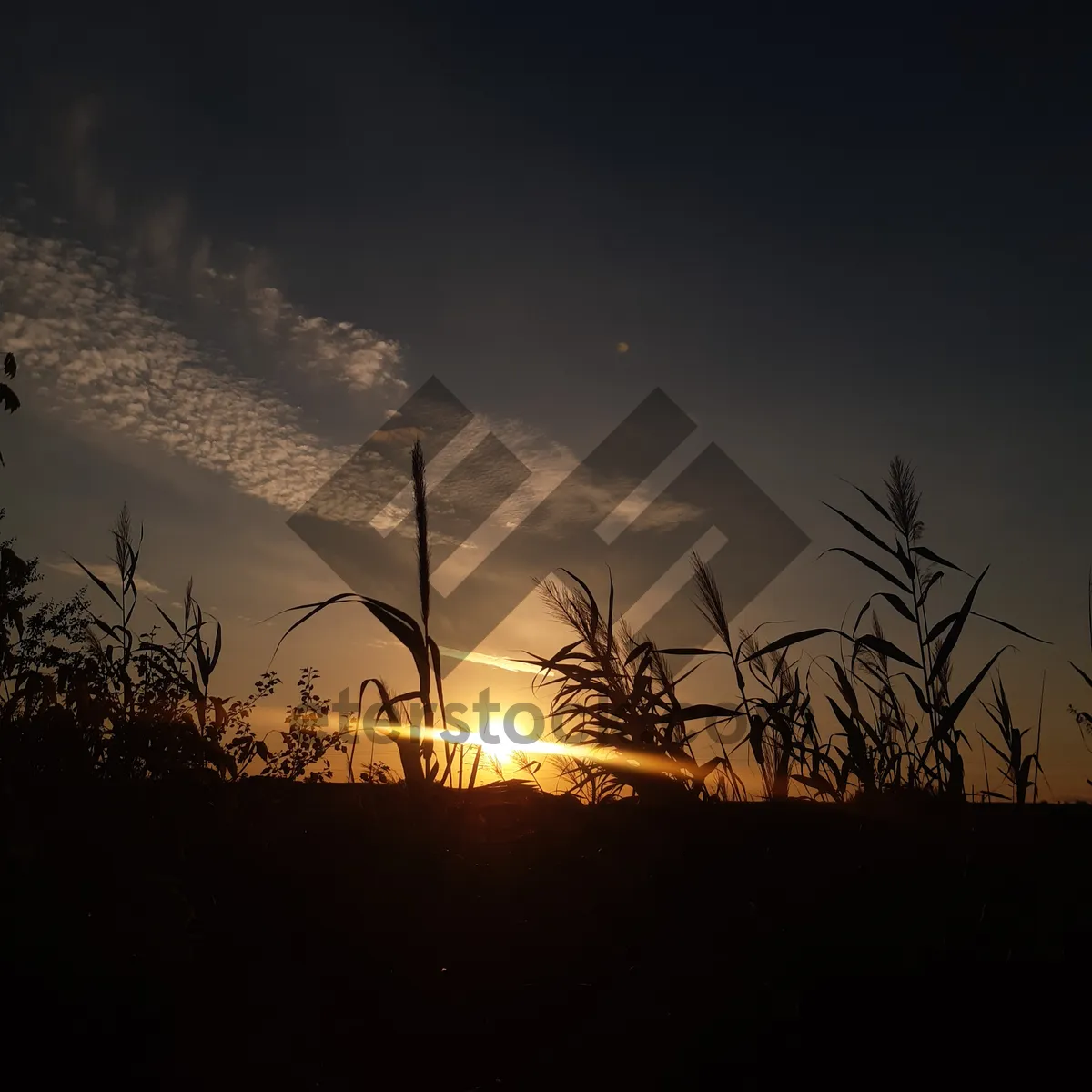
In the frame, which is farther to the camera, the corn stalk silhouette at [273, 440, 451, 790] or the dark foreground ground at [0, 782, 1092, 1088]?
the corn stalk silhouette at [273, 440, 451, 790]

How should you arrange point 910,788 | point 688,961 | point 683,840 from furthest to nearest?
point 910,788
point 683,840
point 688,961

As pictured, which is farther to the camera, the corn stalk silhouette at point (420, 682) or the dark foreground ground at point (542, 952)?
the corn stalk silhouette at point (420, 682)

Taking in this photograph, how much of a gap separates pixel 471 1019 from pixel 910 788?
1999 mm

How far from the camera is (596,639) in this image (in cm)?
336

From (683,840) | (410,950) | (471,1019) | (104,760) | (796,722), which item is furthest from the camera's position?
(796,722)

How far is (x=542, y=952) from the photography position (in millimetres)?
1716

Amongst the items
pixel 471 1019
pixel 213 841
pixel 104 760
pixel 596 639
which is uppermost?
pixel 596 639

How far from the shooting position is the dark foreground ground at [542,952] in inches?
49.7

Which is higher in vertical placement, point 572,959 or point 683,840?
point 683,840

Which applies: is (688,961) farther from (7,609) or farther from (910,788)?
(7,609)

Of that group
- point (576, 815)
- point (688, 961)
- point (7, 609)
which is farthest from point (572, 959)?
point (7, 609)

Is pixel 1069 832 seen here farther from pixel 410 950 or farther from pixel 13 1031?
pixel 13 1031

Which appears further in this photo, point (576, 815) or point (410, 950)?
point (576, 815)

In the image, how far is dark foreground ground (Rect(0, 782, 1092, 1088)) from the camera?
1.26 metres
